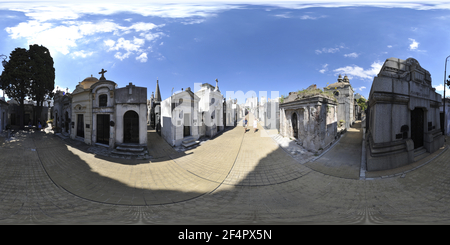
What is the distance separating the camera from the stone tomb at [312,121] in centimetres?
704

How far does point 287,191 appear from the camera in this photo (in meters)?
3.84

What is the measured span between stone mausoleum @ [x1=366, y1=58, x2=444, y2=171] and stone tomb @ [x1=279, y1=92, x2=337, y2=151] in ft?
6.08

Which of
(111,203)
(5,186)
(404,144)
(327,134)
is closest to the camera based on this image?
(111,203)

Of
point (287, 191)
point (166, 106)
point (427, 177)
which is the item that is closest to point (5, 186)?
point (166, 106)

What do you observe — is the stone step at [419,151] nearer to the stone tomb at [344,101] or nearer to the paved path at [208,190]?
the paved path at [208,190]

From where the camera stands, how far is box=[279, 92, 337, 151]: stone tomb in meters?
7.04

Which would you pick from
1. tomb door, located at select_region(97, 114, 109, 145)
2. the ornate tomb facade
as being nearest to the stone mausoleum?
the ornate tomb facade

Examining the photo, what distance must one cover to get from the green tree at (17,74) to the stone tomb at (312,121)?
19543mm

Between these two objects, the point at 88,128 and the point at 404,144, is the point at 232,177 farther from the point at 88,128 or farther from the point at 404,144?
the point at 88,128

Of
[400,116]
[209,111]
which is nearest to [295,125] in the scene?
[400,116]

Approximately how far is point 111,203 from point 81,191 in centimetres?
123

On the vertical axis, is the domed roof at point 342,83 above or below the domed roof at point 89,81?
above

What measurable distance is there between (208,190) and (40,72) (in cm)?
1796

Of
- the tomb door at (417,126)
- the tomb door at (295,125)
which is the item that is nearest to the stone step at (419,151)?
the tomb door at (417,126)
